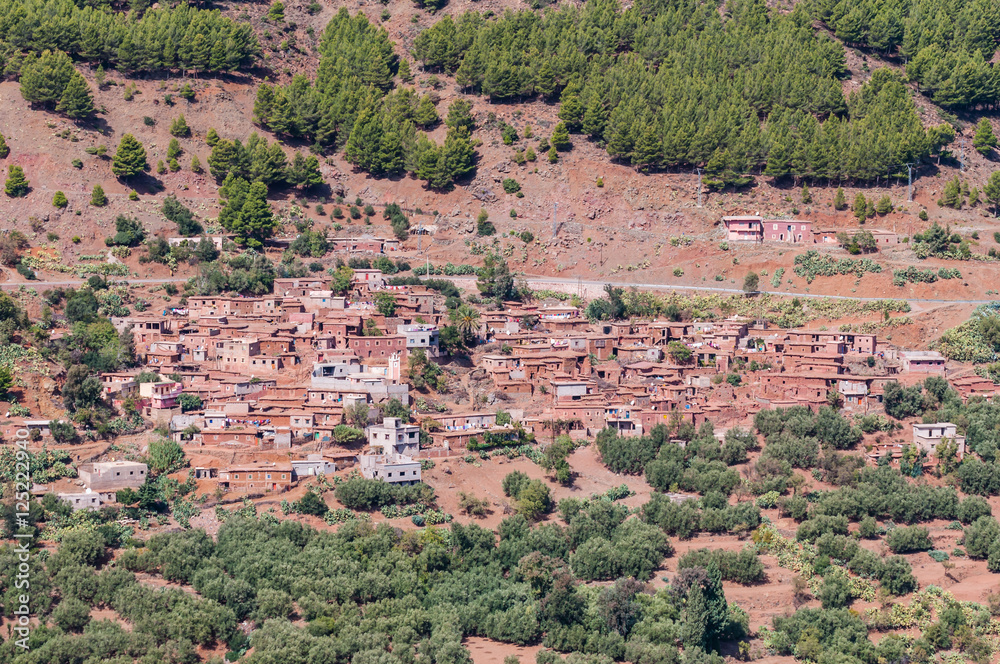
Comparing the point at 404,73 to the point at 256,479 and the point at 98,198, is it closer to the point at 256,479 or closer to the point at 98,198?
the point at 98,198

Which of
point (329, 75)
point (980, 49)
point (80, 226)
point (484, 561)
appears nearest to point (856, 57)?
point (980, 49)

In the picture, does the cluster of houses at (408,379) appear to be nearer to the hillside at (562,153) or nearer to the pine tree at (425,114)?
the hillside at (562,153)

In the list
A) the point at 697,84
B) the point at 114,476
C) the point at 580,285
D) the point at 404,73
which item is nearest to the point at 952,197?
the point at 697,84

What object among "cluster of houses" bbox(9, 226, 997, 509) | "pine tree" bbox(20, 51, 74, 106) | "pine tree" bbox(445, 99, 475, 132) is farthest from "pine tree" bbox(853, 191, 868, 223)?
"pine tree" bbox(20, 51, 74, 106)

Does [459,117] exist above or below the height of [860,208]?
above

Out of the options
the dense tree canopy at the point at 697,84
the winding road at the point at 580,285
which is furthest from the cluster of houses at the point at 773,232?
the winding road at the point at 580,285

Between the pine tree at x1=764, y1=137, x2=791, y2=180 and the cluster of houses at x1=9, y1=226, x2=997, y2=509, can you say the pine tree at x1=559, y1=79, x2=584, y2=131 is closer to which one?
the pine tree at x1=764, y1=137, x2=791, y2=180
